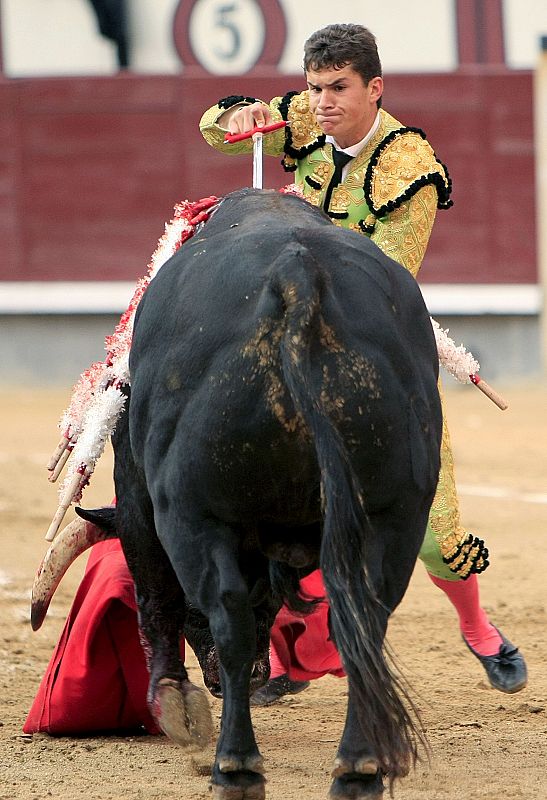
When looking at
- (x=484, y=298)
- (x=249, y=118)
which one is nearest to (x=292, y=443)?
(x=249, y=118)

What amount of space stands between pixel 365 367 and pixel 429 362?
24cm

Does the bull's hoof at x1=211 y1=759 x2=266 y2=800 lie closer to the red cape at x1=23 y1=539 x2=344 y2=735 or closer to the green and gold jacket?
the red cape at x1=23 y1=539 x2=344 y2=735

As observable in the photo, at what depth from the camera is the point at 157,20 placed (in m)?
10.1

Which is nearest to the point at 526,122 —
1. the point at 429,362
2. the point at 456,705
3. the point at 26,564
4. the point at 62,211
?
the point at 62,211

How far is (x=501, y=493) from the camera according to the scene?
6.26 metres

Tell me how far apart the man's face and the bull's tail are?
725mm

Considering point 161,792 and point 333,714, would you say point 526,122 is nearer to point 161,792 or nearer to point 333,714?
point 333,714

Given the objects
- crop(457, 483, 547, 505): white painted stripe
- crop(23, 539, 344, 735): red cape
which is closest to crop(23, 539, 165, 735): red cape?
crop(23, 539, 344, 735): red cape

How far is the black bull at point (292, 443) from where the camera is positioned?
2121 millimetres

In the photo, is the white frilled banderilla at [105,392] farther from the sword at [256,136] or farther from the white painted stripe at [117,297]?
the white painted stripe at [117,297]

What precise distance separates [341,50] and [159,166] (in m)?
7.69

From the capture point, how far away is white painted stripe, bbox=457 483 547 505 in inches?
241

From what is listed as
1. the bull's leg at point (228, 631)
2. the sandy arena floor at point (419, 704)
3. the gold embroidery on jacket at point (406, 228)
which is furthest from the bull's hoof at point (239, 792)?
the gold embroidery on jacket at point (406, 228)

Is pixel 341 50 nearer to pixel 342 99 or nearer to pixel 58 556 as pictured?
pixel 342 99
